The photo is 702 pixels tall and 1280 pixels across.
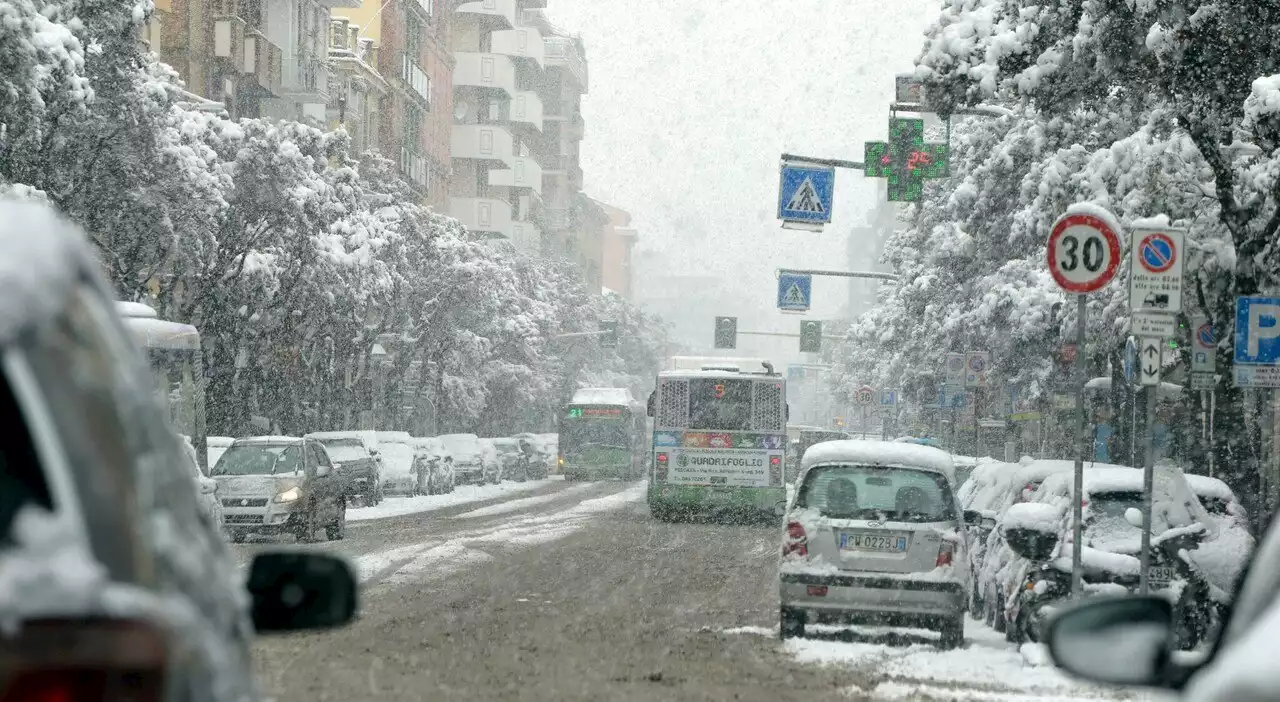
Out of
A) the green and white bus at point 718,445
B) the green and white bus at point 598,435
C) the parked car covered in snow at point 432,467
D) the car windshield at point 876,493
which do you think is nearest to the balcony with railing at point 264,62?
the parked car covered in snow at point 432,467

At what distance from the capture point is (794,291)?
50156 mm

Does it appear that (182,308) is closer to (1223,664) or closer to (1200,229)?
(1200,229)

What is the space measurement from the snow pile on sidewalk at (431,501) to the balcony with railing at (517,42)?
193 feet

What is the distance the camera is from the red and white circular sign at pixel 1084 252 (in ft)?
46.9

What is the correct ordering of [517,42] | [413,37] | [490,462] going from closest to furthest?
[490,462], [413,37], [517,42]

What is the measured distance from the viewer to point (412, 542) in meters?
28.2

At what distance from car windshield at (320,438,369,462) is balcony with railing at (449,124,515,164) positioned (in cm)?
7237

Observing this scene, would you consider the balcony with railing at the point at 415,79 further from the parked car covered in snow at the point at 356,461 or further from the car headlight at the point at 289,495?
the car headlight at the point at 289,495

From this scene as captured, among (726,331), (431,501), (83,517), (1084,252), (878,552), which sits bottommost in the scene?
(431,501)

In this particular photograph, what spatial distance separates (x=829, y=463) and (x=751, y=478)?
2116 centimetres

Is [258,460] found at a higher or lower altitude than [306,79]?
lower

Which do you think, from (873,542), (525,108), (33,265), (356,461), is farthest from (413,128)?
(33,265)

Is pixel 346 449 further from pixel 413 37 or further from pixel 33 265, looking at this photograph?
pixel 413 37

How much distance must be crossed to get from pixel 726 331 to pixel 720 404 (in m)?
37.7
